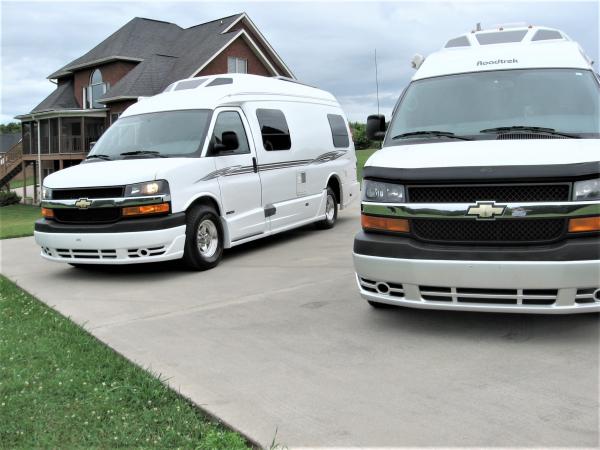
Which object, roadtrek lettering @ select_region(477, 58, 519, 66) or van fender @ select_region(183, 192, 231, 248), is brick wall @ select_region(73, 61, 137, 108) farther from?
roadtrek lettering @ select_region(477, 58, 519, 66)

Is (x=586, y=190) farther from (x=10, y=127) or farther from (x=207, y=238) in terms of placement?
(x=10, y=127)

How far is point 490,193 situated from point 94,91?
35.4 m

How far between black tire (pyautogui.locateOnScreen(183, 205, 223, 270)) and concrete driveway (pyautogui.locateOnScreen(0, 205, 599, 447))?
1.14ft

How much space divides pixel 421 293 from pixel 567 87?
7.88 ft

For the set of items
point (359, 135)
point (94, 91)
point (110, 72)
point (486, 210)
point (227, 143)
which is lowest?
point (486, 210)

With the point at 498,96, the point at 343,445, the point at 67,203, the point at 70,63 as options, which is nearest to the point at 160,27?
the point at 70,63

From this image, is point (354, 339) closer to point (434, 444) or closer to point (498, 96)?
point (434, 444)

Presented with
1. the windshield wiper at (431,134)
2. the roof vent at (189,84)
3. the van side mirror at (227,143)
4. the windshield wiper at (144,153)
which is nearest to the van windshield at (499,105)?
the windshield wiper at (431,134)

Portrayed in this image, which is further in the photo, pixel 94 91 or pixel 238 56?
pixel 94 91

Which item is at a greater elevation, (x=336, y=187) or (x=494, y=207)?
(x=336, y=187)

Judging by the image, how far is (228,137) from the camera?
8.16 metres

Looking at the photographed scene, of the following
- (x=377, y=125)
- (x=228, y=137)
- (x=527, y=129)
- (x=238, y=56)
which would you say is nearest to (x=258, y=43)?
(x=238, y=56)

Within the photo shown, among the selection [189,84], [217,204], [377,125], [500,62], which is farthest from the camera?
[189,84]

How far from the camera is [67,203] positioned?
7.46 metres
